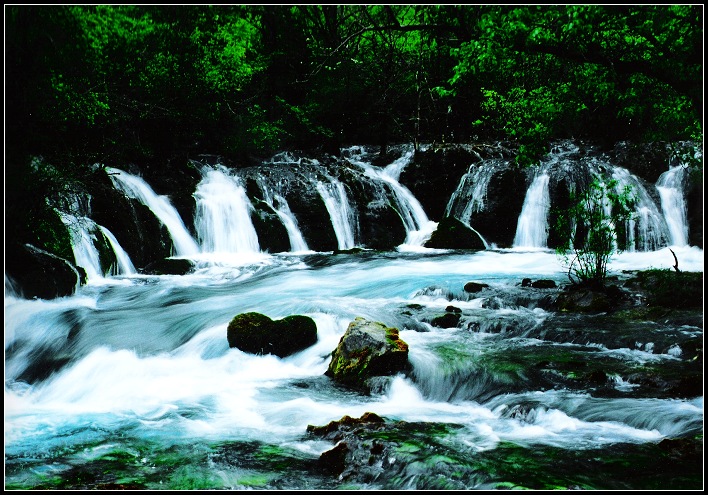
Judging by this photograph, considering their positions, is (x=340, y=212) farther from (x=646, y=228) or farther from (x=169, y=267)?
(x=646, y=228)

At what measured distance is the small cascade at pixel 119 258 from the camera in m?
12.0

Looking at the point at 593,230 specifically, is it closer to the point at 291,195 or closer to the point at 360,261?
the point at 360,261

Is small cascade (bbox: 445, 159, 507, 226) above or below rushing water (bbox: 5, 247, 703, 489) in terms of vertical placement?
above

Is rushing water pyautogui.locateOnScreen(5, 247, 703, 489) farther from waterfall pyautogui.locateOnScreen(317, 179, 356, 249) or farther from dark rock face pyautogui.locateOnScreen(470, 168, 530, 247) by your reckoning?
dark rock face pyautogui.locateOnScreen(470, 168, 530, 247)

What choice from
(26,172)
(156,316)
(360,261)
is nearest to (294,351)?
(156,316)

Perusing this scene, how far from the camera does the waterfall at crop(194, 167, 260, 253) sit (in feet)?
49.2

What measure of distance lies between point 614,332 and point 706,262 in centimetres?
384

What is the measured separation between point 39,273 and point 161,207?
6.59 m

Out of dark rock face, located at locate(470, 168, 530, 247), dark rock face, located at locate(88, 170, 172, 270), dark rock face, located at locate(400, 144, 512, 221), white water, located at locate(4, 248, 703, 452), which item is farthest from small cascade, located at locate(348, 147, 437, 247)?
dark rock face, located at locate(88, 170, 172, 270)

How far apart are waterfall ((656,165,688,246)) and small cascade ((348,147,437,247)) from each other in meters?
6.57

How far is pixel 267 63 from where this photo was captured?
16203 millimetres

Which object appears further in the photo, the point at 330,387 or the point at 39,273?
the point at 39,273

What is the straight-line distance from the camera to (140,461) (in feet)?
14.0

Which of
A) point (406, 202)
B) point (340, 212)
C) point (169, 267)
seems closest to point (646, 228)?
point (406, 202)
